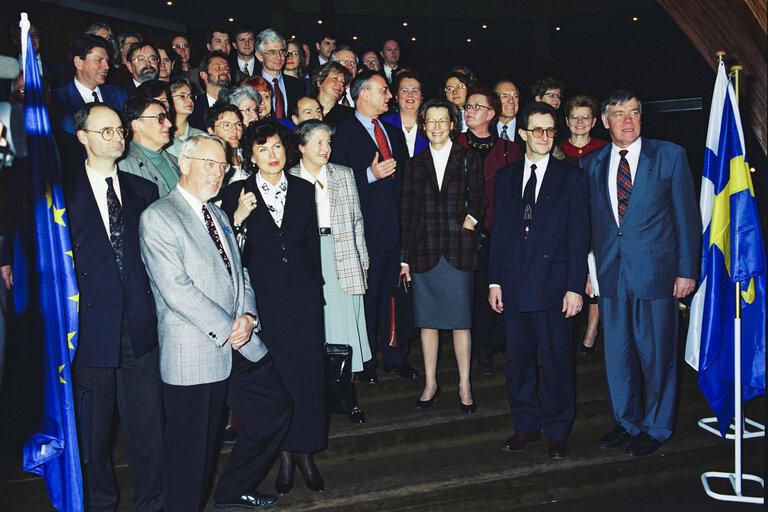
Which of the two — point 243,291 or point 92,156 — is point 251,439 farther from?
point 92,156

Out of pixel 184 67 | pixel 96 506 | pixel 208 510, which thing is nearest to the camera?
pixel 96 506

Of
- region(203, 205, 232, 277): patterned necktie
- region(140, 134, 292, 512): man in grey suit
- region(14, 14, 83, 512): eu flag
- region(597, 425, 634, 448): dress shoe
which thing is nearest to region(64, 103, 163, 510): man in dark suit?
region(14, 14, 83, 512): eu flag

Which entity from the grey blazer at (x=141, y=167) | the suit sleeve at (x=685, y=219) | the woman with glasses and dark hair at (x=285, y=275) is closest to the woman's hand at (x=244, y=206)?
the woman with glasses and dark hair at (x=285, y=275)

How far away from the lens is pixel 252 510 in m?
3.27

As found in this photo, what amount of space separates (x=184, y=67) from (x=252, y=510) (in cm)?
418

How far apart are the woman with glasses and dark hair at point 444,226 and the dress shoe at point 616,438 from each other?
0.79m

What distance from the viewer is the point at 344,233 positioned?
383cm

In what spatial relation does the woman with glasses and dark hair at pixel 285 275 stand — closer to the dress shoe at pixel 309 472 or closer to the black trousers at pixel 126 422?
the dress shoe at pixel 309 472

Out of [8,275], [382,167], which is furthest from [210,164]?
[382,167]

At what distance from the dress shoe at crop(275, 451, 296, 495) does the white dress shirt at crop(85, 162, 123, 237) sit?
141cm

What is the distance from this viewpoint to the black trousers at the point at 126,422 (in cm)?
304

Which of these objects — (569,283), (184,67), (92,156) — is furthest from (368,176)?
(184,67)

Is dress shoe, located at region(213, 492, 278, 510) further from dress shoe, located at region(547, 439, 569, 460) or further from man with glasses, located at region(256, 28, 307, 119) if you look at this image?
man with glasses, located at region(256, 28, 307, 119)

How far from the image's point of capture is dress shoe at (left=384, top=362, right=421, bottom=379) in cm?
446
